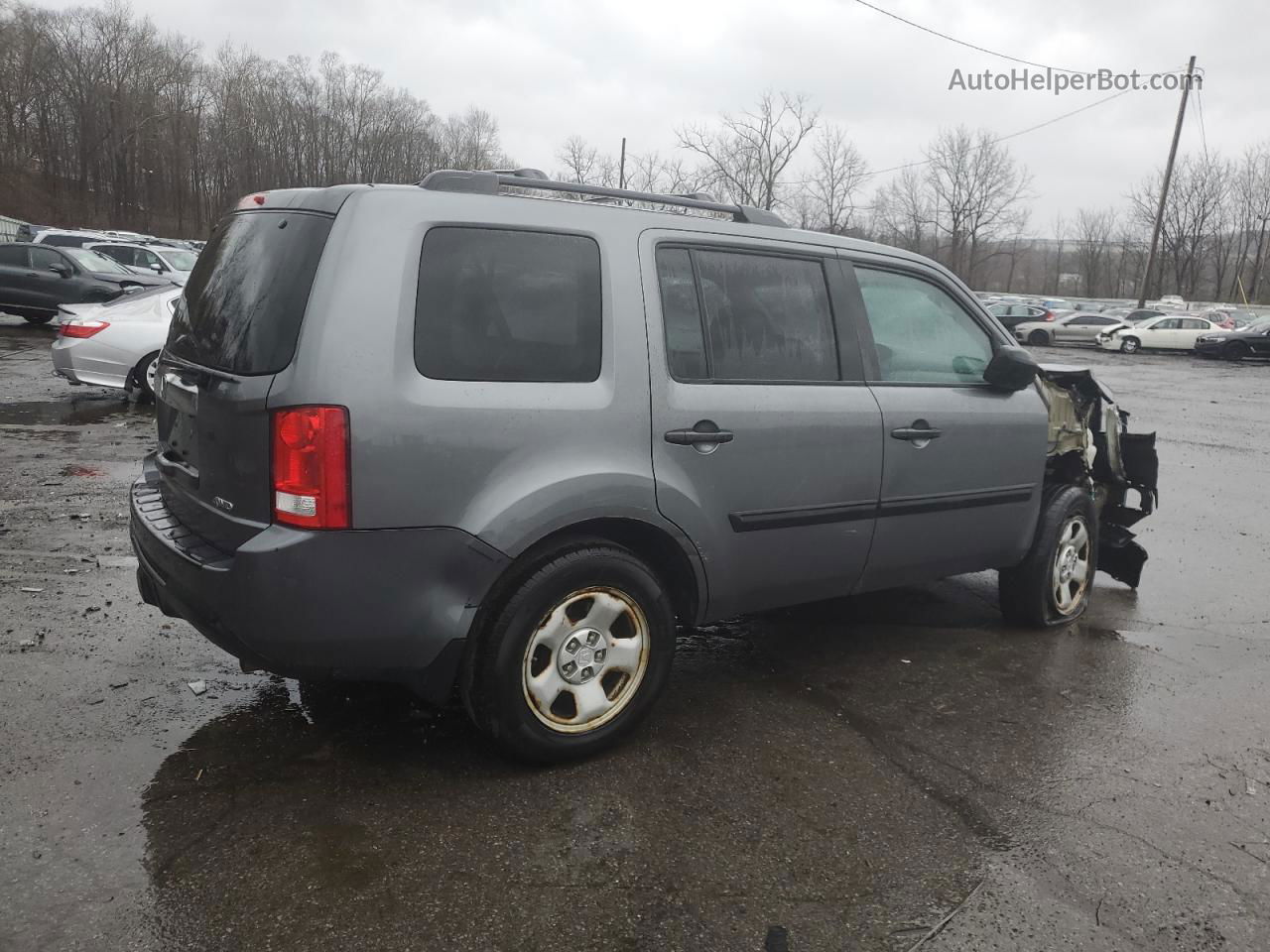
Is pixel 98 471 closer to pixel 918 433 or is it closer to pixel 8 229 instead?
pixel 918 433

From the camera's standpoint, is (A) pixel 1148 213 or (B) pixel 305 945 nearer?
(B) pixel 305 945

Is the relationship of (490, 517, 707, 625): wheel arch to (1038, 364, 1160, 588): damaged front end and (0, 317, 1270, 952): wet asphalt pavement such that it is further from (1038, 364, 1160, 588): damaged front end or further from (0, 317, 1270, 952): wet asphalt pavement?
(1038, 364, 1160, 588): damaged front end

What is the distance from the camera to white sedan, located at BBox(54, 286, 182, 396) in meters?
10.9

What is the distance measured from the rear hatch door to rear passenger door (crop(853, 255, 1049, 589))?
2.24 meters

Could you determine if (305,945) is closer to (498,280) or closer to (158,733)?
(158,733)

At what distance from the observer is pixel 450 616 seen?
9.64 ft

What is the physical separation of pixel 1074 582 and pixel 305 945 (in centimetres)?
416

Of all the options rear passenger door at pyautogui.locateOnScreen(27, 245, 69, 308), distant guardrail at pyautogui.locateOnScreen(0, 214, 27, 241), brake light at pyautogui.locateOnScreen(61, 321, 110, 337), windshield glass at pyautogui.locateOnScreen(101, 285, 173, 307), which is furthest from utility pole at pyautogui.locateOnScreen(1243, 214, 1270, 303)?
brake light at pyautogui.locateOnScreen(61, 321, 110, 337)

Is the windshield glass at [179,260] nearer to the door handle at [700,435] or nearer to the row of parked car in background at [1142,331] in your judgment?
the door handle at [700,435]

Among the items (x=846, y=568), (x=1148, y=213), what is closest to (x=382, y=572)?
(x=846, y=568)

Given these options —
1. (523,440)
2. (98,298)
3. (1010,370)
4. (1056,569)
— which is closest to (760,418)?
(523,440)

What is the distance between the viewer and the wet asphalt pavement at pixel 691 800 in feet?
8.21

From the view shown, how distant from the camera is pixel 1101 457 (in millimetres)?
5398

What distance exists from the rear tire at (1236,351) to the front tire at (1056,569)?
106ft
